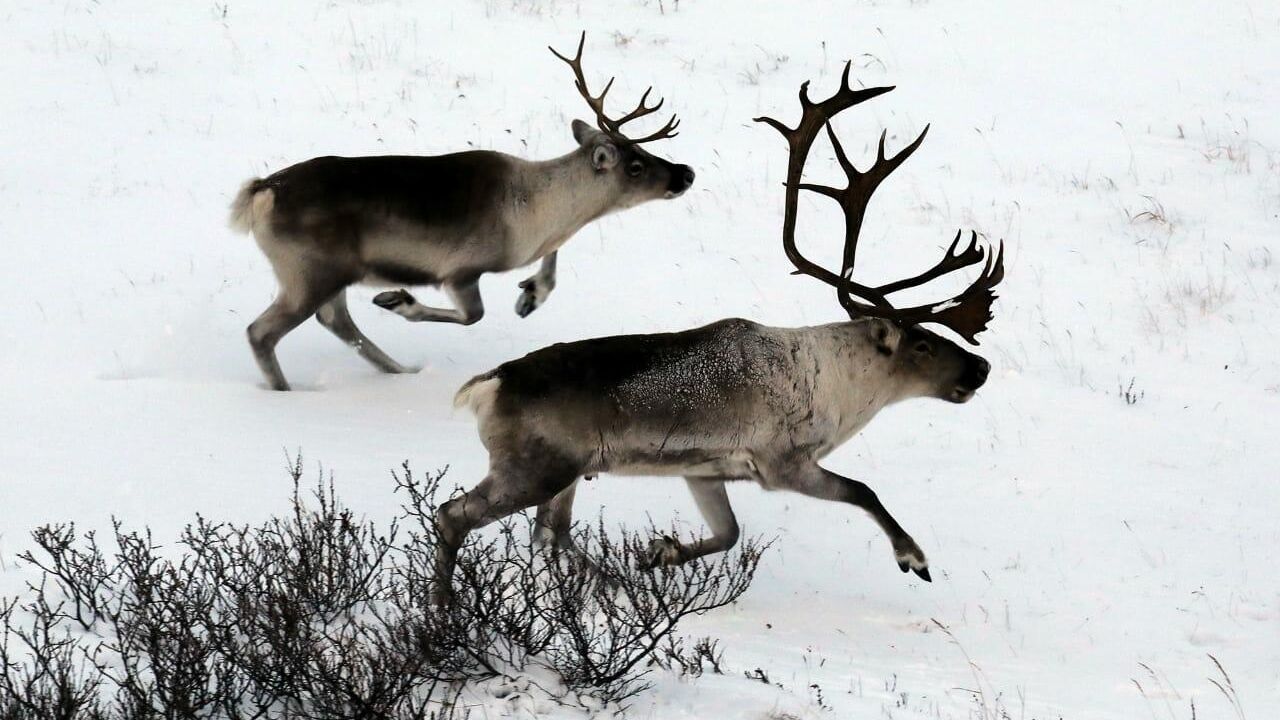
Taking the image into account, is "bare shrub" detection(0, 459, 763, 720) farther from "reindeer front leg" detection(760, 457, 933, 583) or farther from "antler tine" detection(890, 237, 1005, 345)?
"antler tine" detection(890, 237, 1005, 345)

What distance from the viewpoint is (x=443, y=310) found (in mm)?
8445

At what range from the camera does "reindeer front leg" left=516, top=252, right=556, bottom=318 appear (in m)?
8.60

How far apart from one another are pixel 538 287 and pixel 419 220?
95 cm

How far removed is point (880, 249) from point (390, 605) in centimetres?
655

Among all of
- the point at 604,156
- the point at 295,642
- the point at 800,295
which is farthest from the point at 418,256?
the point at 295,642

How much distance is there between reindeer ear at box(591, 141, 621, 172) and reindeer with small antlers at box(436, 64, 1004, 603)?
2.23 m

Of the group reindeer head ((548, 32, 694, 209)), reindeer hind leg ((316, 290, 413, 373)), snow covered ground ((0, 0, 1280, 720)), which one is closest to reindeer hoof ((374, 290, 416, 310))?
reindeer hind leg ((316, 290, 413, 373))

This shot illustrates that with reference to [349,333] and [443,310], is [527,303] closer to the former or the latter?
[443,310]

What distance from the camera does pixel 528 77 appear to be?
14.2 metres

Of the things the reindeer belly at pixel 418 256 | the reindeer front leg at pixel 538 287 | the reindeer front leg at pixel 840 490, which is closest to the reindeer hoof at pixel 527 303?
the reindeer front leg at pixel 538 287

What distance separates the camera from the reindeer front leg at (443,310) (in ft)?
27.0

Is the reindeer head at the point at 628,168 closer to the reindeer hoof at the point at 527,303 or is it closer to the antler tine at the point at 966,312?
the reindeer hoof at the point at 527,303

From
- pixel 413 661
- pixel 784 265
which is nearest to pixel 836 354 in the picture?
pixel 413 661

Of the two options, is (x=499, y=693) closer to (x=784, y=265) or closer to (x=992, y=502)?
(x=992, y=502)
